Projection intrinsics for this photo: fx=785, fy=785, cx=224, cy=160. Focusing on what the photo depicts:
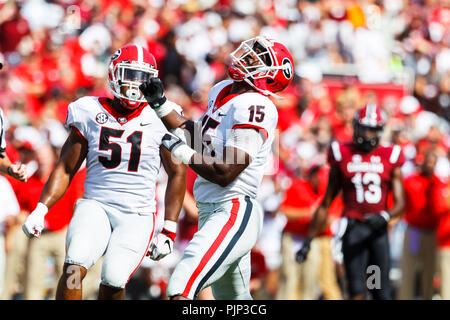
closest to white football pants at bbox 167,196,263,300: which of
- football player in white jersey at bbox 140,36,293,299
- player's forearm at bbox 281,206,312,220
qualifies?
football player in white jersey at bbox 140,36,293,299

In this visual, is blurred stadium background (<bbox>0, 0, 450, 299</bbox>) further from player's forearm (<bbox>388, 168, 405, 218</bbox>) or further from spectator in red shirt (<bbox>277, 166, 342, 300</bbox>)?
player's forearm (<bbox>388, 168, 405, 218</bbox>)

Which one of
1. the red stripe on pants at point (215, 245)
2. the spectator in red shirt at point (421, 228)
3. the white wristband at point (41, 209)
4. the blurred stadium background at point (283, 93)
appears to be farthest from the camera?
the spectator in red shirt at point (421, 228)

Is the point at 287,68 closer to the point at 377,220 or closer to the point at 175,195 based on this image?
the point at 175,195

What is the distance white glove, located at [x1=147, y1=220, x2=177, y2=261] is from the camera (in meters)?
4.89

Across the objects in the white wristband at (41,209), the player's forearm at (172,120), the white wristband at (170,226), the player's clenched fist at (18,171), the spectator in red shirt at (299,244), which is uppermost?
the player's forearm at (172,120)

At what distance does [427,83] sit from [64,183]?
9062 mm

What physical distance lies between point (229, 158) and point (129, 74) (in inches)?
45.1

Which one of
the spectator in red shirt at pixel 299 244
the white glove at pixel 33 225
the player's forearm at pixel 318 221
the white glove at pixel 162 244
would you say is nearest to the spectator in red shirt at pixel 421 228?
the spectator in red shirt at pixel 299 244

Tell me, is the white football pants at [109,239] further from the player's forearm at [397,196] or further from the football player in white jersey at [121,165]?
the player's forearm at [397,196]

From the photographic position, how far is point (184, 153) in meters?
4.44

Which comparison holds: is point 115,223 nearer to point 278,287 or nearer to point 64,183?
point 64,183

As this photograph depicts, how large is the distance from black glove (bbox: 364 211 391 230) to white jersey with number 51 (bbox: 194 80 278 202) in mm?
2283

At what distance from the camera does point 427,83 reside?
1298cm

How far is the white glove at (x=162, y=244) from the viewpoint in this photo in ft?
16.0
